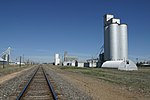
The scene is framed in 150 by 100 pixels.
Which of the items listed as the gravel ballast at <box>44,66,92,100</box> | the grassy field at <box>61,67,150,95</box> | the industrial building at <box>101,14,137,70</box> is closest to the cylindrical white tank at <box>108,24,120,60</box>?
the industrial building at <box>101,14,137,70</box>

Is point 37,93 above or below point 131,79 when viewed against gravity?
above

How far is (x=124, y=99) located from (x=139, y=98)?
3.44 feet

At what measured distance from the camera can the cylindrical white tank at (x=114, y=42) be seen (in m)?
75.0

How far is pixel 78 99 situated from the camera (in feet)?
39.3

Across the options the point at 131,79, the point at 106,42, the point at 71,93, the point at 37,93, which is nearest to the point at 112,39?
the point at 106,42

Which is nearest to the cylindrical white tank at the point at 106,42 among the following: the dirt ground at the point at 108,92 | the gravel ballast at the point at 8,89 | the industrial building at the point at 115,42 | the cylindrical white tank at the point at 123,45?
the industrial building at the point at 115,42

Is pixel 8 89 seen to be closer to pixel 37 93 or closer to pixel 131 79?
pixel 37 93

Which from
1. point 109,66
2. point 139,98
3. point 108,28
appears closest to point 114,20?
point 108,28

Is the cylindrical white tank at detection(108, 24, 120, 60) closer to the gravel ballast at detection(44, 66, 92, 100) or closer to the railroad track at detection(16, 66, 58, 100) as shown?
the gravel ballast at detection(44, 66, 92, 100)

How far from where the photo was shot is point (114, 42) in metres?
75.4

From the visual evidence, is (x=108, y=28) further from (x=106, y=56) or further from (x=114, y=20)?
(x=106, y=56)

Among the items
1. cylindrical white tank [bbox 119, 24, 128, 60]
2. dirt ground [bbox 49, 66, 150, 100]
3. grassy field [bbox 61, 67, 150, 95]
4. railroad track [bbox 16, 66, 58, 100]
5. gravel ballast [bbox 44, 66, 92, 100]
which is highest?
cylindrical white tank [bbox 119, 24, 128, 60]

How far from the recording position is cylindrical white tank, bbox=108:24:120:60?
75025 mm

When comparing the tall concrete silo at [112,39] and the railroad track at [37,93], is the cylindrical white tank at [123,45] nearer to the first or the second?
the tall concrete silo at [112,39]
